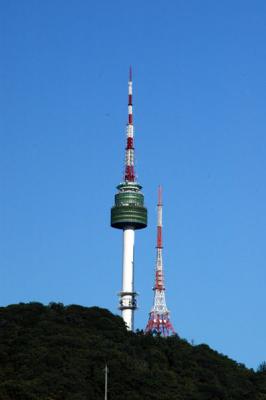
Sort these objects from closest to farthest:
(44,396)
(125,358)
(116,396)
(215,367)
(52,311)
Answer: (44,396)
(116,396)
(125,358)
(215,367)
(52,311)

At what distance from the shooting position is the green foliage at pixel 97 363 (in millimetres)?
122812

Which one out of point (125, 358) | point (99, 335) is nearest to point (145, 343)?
point (99, 335)

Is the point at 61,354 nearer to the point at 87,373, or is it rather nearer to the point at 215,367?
the point at 87,373

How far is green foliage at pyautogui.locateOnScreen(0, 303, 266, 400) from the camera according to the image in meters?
123

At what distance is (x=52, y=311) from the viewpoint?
154 meters

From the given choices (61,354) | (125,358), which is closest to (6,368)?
(61,354)

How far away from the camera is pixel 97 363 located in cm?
12938

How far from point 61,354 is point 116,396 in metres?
10.2

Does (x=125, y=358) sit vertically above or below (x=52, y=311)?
below

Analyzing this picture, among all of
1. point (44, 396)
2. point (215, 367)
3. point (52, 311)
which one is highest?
point (52, 311)

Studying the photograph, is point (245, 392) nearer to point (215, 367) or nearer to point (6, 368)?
point (215, 367)

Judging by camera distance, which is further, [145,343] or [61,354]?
[145,343]

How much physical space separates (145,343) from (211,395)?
20.2 metres

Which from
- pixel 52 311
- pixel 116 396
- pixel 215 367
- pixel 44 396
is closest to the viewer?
pixel 44 396
